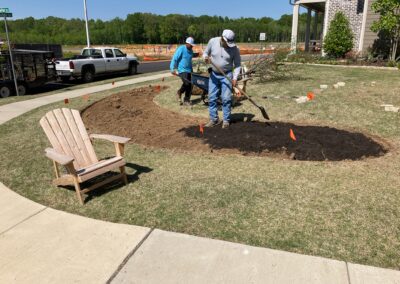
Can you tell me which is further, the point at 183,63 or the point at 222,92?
the point at 183,63

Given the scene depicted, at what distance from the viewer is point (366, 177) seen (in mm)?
4668

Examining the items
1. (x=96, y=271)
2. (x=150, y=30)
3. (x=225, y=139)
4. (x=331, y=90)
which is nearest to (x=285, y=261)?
(x=96, y=271)

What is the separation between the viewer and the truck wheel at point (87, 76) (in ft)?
54.6

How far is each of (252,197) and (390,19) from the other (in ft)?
47.9

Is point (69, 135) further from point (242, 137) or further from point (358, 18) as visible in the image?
point (358, 18)

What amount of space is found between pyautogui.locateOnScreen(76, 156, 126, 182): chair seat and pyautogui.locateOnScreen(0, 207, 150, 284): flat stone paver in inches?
19.2

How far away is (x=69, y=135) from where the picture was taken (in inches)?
185

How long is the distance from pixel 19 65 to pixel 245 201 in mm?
11705

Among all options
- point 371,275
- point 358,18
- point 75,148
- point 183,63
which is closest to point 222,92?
point 183,63

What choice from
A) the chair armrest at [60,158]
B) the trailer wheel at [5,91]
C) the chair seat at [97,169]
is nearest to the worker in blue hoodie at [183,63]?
the chair seat at [97,169]

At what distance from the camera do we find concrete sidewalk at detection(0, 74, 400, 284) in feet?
9.37

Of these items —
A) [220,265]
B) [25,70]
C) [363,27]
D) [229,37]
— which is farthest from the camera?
[363,27]

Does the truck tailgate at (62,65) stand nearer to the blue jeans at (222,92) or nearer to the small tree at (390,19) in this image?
the blue jeans at (222,92)

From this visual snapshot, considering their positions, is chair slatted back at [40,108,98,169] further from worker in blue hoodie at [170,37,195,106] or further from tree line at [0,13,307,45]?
tree line at [0,13,307,45]
